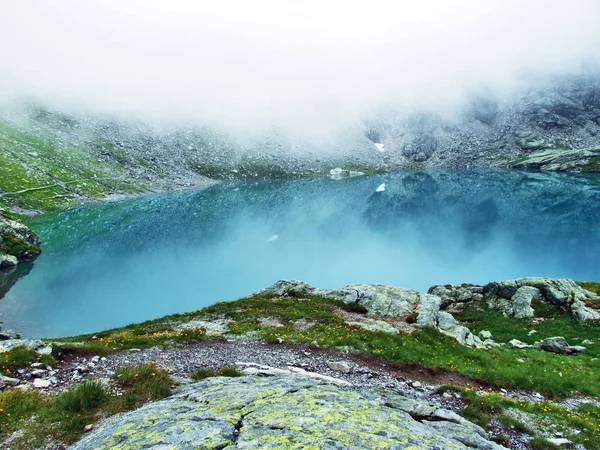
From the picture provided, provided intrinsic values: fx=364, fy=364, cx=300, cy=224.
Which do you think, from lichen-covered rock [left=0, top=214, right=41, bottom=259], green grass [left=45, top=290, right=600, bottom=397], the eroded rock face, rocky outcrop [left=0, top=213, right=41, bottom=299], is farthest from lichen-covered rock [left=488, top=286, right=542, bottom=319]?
lichen-covered rock [left=0, top=214, right=41, bottom=259]

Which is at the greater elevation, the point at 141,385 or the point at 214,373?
the point at 214,373

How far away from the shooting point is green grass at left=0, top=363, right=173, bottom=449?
11898 millimetres

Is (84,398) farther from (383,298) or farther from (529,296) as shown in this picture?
(529,296)

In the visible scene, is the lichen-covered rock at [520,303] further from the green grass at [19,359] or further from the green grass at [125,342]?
the green grass at [19,359]

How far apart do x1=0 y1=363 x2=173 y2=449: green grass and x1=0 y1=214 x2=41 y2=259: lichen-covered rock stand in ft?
216

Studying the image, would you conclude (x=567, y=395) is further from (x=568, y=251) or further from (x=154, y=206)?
(x=154, y=206)

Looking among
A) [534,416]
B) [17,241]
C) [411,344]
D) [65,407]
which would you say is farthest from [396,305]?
[17,241]

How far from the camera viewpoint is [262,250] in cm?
8206

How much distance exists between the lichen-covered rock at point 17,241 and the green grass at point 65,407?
6584cm

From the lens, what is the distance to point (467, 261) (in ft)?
244

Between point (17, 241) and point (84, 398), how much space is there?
72.3 meters

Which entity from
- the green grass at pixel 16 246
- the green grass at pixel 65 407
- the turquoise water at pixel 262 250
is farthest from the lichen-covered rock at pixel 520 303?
the green grass at pixel 16 246

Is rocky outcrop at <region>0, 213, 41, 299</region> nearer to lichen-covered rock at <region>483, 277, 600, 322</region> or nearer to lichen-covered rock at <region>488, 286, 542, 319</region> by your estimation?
lichen-covered rock at <region>488, 286, 542, 319</region>

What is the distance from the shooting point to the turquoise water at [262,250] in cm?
5256
